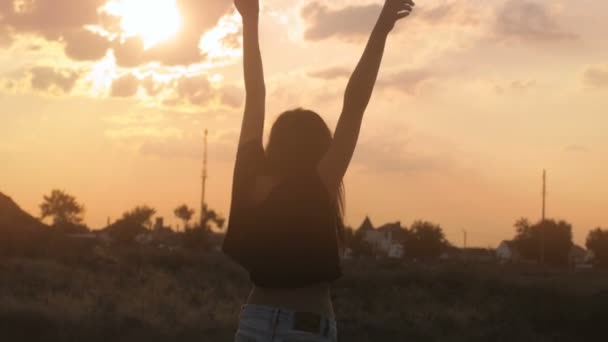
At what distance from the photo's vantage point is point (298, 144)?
307 centimetres

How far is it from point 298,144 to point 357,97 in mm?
213

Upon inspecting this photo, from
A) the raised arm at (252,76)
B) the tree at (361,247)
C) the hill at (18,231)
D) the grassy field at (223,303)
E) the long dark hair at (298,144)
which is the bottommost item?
the grassy field at (223,303)

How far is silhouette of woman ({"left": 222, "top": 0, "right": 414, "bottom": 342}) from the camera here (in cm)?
287

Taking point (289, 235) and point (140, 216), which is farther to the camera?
point (140, 216)

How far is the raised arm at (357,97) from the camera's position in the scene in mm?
2990

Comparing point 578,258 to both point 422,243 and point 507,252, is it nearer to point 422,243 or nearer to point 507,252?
point 507,252

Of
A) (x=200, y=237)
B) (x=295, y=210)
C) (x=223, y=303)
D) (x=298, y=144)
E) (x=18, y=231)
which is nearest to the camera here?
(x=295, y=210)

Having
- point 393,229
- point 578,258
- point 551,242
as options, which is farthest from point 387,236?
point 551,242

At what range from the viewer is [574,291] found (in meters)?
29.9

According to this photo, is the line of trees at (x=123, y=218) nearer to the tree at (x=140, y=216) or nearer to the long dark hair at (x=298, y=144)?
the tree at (x=140, y=216)

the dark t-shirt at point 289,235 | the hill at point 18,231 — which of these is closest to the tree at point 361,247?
the hill at point 18,231

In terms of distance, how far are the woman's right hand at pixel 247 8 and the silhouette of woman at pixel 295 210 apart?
0.30 m

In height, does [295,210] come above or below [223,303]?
above

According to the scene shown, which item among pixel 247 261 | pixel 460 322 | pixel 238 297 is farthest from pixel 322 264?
pixel 238 297
